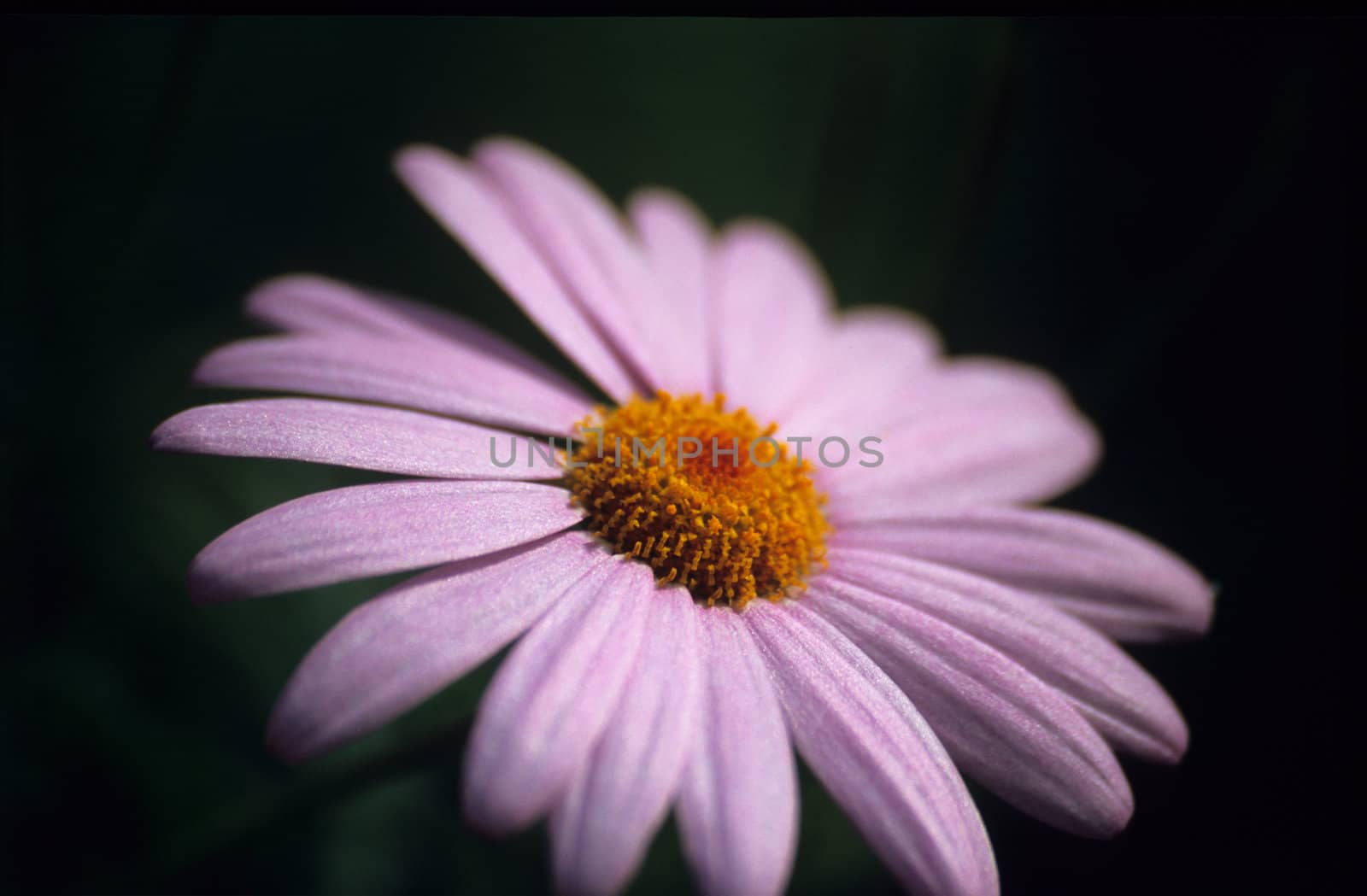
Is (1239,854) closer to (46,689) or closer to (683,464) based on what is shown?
(683,464)

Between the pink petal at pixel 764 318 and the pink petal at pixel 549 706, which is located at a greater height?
the pink petal at pixel 764 318

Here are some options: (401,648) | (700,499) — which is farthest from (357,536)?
(700,499)

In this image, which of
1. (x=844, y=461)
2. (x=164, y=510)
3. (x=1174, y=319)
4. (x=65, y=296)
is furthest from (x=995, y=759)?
(x=65, y=296)

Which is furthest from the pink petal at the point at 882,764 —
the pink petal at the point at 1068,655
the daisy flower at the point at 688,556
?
the pink petal at the point at 1068,655

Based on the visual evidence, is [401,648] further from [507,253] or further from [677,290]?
[677,290]

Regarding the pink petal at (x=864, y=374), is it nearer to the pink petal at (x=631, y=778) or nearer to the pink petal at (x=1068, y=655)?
the pink petal at (x=1068, y=655)
